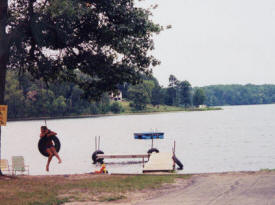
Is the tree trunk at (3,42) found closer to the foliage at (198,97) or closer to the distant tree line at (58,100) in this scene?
the distant tree line at (58,100)

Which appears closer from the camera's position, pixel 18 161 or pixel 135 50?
pixel 135 50

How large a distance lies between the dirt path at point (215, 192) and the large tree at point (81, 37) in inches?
229

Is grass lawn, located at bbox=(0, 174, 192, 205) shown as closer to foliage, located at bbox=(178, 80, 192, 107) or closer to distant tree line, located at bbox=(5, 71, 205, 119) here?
distant tree line, located at bbox=(5, 71, 205, 119)

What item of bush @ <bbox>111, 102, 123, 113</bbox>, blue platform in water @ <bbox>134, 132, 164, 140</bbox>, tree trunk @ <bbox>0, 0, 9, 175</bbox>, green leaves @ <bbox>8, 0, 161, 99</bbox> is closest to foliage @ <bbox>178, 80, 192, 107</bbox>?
bush @ <bbox>111, 102, 123, 113</bbox>

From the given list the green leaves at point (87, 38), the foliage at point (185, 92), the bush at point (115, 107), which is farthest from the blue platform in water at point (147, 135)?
the foliage at point (185, 92)

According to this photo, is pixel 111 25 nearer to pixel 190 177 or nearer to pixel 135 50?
pixel 135 50

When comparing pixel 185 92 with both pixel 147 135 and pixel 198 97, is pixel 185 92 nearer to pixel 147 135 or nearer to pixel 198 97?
pixel 198 97

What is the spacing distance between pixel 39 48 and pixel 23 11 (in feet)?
5.34

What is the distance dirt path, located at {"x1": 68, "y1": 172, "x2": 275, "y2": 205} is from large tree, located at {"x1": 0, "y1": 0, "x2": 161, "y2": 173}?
582 centimetres

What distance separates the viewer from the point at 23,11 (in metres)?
16.8

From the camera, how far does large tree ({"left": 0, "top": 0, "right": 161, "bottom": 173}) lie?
1584cm

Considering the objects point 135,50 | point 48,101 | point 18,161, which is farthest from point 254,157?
point 48,101

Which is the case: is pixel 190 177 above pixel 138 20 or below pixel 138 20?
below

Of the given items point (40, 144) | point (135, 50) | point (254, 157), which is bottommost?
point (254, 157)
